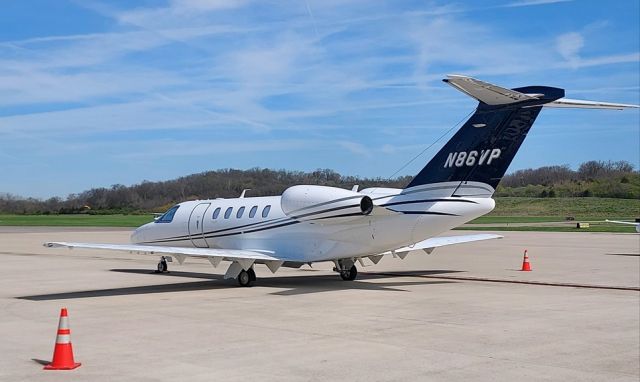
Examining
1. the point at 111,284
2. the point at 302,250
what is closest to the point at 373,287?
the point at 302,250

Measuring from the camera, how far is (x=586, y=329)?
481 inches

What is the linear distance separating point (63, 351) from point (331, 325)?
4.74 m

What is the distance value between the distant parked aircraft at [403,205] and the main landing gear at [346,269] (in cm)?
3

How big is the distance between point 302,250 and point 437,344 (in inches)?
346

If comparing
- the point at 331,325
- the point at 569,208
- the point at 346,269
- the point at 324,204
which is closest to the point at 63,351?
the point at 331,325

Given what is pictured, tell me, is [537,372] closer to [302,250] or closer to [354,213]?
[354,213]

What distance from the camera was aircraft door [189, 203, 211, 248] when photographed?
22625 millimetres

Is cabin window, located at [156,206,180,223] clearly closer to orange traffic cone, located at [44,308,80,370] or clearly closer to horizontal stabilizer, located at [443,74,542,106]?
horizontal stabilizer, located at [443,74,542,106]

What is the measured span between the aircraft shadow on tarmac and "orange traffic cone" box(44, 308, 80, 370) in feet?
26.5

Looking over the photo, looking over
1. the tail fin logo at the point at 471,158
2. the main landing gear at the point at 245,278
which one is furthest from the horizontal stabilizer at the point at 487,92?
the main landing gear at the point at 245,278

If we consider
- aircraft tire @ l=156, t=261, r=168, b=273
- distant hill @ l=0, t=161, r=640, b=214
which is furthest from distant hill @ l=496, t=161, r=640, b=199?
aircraft tire @ l=156, t=261, r=168, b=273

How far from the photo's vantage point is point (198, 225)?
2272 cm

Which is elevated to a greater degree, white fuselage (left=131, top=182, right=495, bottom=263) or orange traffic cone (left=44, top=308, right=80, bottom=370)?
white fuselage (left=131, top=182, right=495, bottom=263)

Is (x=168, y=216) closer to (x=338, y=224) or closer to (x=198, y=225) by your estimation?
(x=198, y=225)
